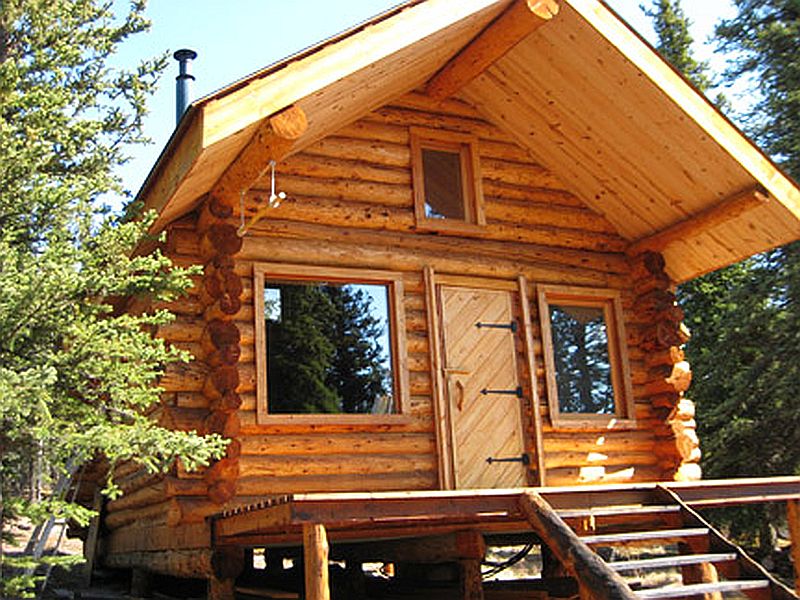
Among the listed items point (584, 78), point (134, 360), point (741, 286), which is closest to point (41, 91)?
point (134, 360)

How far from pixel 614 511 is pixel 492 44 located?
4.67m

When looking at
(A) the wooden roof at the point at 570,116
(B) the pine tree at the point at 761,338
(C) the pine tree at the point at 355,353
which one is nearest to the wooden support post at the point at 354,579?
(C) the pine tree at the point at 355,353

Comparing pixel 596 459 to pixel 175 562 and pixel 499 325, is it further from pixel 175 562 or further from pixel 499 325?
pixel 175 562

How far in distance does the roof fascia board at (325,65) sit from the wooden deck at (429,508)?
2.89 m

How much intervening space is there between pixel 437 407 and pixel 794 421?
8971 mm

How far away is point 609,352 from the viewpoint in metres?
10.8

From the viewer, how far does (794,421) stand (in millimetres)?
15656

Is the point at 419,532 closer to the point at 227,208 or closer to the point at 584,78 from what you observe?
the point at 227,208

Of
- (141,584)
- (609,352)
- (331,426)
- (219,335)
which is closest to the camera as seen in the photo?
(219,335)

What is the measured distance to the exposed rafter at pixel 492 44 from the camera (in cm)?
859

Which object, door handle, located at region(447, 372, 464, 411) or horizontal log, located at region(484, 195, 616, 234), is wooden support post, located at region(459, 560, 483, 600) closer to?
door handle, located at region(447, 372, 464, 411)

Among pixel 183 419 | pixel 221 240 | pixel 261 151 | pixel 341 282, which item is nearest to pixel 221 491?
pixel 183 419

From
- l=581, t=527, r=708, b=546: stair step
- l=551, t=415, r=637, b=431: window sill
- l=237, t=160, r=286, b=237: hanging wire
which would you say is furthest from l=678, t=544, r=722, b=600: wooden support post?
l=237, t=160, r=286, b=237: hanging wire

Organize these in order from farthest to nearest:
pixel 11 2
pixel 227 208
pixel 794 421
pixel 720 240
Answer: pixel 794 421 → pixel 720 240 → pixel 227 208 → pixel 11 2
